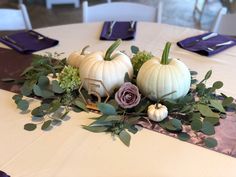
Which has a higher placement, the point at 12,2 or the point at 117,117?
the point at 117,117

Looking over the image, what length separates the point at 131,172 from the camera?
0.71 meters

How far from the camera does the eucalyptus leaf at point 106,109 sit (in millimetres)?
831

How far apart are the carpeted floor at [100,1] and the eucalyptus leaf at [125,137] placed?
2719 millimetres

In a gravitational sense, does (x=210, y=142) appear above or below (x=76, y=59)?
below

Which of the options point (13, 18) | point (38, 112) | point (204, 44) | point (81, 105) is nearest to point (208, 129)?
point (81, 105)

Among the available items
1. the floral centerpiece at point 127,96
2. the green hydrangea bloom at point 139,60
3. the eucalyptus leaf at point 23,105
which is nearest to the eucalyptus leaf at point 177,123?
the floral centerpiece at point 127,96

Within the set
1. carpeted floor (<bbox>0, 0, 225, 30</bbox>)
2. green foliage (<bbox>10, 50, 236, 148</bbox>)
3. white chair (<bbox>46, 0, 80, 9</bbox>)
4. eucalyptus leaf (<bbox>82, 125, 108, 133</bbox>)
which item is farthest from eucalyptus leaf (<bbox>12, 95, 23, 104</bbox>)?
white chair (<bbox>46, 0, 80, 9</bbox>)

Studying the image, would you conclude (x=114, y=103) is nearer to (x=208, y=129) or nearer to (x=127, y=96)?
(x=127, y=96)

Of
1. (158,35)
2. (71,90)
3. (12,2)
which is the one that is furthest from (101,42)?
(12,2)

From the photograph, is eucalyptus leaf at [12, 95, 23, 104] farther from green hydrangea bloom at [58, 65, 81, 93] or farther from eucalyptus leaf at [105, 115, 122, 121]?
eucalyptus leaf at [105, 115, 122, 121]

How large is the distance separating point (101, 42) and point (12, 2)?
3.23 meters

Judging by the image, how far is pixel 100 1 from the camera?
13.7 ft

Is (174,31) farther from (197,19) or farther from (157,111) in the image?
(197,19)

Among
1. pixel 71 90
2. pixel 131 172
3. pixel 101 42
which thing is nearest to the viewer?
pixel 131 172
